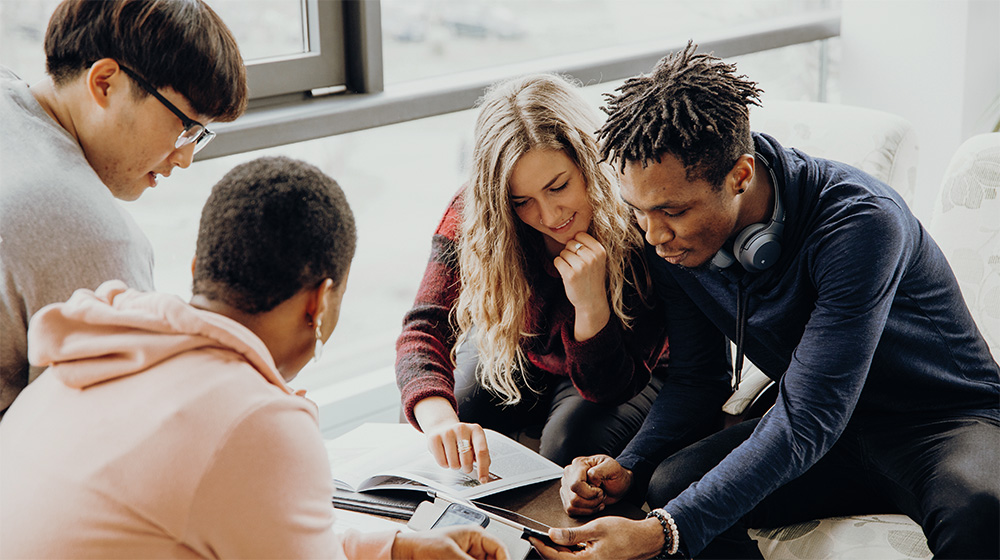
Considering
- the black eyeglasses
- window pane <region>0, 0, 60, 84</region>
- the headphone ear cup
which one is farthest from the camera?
window pane <region>0, 0, 60, 84</region>

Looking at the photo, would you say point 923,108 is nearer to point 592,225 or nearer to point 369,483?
point 592,225

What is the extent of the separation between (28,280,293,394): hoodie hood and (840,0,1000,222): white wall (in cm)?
269

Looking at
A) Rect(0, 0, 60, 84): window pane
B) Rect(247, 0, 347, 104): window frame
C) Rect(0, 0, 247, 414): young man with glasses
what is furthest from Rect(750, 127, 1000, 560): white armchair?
Rect(0, 0, 60, 84): window pane

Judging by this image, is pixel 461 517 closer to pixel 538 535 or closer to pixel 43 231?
pixel 538 535

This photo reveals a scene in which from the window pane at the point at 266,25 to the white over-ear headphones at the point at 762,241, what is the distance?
1.28m

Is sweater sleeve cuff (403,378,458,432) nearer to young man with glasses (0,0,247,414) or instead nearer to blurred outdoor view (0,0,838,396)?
young man with glasses (0,0,247,414)

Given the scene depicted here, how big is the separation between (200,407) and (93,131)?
0.61 metres

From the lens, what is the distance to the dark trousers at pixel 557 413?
5.54 feet

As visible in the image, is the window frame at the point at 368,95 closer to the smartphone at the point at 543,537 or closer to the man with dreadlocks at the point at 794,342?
the man with dreadlocks at the point at 794,342

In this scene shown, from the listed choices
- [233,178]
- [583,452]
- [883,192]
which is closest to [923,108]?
[883,192]

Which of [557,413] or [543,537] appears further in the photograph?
[557,413]

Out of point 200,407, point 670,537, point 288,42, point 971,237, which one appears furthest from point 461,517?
point 288,42

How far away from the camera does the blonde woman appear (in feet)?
5.19

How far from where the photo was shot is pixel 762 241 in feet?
4.42
